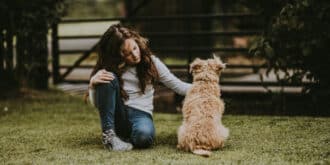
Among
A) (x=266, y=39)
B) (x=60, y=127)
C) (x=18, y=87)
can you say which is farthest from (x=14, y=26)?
(x=266, y=39)

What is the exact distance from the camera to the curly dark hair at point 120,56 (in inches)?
193

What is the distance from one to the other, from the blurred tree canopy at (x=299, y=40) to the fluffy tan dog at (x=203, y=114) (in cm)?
190

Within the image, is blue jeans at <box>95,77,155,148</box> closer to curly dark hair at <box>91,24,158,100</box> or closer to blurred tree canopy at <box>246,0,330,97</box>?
curly dark hair at <box>91,24,158,100</box>

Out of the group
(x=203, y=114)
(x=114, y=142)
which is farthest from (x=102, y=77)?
(x=203, y=114)

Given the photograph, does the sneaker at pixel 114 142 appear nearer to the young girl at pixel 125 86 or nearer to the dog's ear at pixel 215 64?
the young girl at pixel 125 86

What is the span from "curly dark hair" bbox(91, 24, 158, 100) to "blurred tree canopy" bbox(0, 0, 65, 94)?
391 cm

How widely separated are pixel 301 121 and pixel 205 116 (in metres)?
1.96

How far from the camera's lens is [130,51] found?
4875mm

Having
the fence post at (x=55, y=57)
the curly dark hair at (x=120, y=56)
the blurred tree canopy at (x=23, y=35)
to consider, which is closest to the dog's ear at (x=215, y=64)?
the curly dark hair at (x=120, y=56)

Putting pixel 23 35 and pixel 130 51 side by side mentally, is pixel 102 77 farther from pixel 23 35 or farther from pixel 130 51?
pixel 23 35

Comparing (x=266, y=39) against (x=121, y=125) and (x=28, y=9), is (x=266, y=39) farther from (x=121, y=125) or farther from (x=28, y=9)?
(x=28, y=9)

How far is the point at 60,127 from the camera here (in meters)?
6.22

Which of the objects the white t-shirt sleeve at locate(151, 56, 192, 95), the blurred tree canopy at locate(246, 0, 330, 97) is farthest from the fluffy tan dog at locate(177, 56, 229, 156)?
the blurred tree canopy at locate(246, 0, 330, 97)

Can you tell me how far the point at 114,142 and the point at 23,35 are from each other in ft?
14.5
